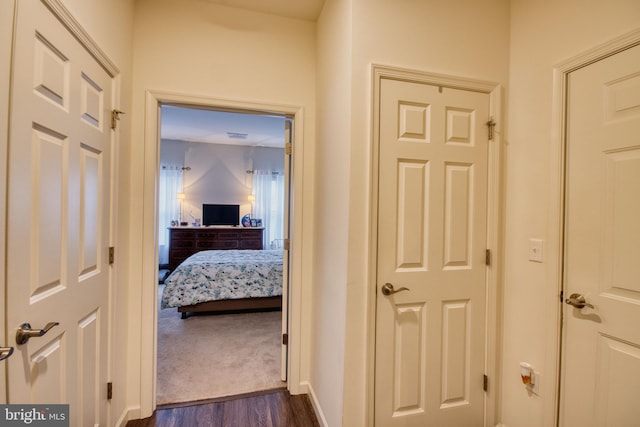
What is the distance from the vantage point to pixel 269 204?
6336 mm

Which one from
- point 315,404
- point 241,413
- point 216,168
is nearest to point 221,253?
point 216,168

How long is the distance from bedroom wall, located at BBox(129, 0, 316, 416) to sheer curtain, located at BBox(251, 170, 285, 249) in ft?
13.9

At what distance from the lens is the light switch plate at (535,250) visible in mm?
1542

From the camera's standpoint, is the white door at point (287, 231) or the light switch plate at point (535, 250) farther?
the white door at point (287, 231)

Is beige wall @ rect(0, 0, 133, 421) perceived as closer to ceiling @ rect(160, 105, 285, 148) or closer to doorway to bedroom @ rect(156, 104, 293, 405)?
doorway to bedroom @ rect(156, 104, 293, 405)

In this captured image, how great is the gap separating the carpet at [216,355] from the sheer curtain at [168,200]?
2.39 m

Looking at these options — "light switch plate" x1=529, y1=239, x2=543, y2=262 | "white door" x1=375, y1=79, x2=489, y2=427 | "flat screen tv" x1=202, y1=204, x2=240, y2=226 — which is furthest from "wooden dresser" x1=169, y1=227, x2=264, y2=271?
"light switch plate" x1=529, y1=239, x2=543, y2=262

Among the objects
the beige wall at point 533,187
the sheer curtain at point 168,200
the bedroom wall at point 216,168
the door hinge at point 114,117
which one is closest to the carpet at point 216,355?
the beige wall at point 533,187

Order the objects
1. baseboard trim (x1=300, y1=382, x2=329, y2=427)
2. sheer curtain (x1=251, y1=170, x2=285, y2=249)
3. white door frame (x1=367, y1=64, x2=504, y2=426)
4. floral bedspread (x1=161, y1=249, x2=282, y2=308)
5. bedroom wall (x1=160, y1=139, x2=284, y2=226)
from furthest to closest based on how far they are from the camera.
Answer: sheer curtain (x1=251, y1=170, x2=285, y2=249), bedroom wall (x1=160, y1=139, x2=284, y2=226), floral bedspread (x1=161, y1=249, x2=282, y2=308), baseboard trim (x1=300, y1=382, x2=329, y2=427), white door frame (x1=367, y1=64, x2=504, y2=426)

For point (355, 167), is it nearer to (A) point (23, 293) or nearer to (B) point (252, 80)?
(B) point (252, 80)

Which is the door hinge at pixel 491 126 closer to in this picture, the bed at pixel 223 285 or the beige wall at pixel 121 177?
the beige wall at pixel 121 177

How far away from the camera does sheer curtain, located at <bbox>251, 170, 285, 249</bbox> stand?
6262 mm

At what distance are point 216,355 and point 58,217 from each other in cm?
201

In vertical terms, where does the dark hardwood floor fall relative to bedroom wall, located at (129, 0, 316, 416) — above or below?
below
